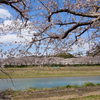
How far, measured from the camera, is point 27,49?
3.57 m

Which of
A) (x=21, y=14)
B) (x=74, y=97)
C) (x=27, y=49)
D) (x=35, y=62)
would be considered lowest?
(x=74, y=97)

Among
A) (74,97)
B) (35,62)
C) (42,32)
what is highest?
(42,32)

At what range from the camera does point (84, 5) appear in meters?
3.87

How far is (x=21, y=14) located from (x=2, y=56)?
175 centimetres

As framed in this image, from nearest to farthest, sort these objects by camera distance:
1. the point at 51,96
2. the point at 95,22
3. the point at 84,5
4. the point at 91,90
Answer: the point at 95,22 → the point at 84,5 → the point at 51,96 → the point at 91,90

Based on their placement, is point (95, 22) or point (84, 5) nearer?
point (95, 22)

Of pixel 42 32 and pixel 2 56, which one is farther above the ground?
pixel 42 32

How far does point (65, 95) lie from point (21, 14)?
4.64 m

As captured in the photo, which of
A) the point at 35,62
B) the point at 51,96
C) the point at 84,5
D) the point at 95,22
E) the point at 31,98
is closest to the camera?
the point at 95,22

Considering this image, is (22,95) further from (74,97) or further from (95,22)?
(95,22)

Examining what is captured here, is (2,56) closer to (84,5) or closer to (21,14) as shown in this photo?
(21,14)

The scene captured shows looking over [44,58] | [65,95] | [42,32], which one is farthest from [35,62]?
[65,95]

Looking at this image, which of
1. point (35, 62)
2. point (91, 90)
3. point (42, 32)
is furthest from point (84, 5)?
point (91, 90)

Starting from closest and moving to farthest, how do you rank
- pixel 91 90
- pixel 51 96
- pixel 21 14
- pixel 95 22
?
1. pixel 95 22
2. pixel 21 14
3. pixel 51 96
4. pixel 91 90
